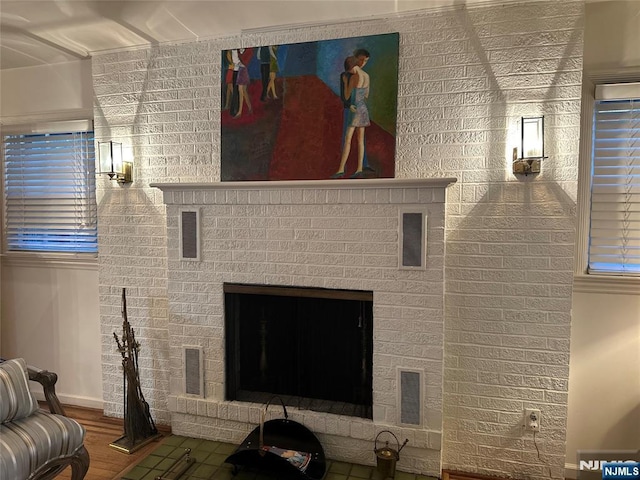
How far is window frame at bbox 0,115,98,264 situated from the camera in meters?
3.03

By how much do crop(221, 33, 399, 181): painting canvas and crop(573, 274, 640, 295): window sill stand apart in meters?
1.23

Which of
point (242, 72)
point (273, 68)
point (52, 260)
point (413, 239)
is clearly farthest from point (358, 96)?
point (52, 260)

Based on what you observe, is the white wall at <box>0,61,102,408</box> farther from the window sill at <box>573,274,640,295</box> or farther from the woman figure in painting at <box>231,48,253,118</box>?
the window sill at <box>573,274,640,295</box>

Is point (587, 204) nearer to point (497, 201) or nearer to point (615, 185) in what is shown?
point (615, 185)

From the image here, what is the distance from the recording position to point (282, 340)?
2.51 m

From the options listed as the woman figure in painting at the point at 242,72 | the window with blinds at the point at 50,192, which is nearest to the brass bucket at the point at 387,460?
the woman figure in painting at the point at 242,72

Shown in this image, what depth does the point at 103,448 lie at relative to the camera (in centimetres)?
256

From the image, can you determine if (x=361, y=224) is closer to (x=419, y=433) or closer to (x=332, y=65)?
(x=332, y=65)

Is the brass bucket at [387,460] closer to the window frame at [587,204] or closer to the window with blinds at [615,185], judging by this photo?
the window frame at [587,204]

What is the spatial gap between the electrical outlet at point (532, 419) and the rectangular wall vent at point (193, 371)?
75.2 inches

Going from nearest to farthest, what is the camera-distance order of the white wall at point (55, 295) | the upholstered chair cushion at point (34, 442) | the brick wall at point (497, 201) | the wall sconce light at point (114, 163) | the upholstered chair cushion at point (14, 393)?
the upholstered chair cushion at point (34, 442) → the upholstered chair cushion at point (14, 393) → the brick wall at point (497, 201) → the wall sconce light at point (114, 163) → the white wall at point (55, 295)

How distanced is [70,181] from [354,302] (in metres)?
2.36

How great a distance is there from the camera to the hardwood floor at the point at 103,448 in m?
2.32

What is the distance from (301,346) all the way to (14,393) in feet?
4.86
